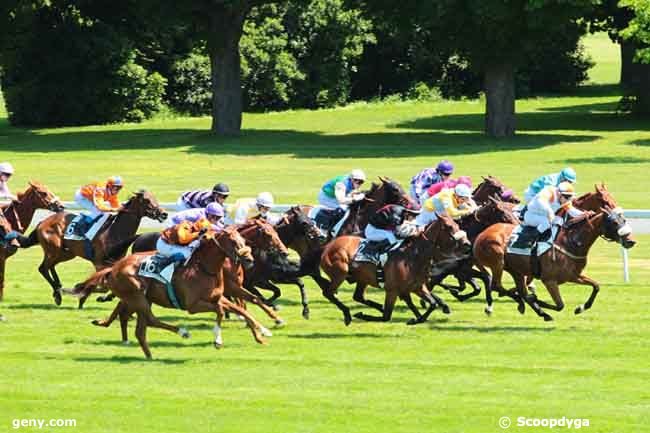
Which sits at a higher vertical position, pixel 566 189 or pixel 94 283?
pixel 566 189

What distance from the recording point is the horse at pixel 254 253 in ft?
53.4

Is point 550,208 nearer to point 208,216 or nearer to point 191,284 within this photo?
point 208,216

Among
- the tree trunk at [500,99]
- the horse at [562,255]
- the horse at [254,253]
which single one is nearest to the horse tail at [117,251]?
the horse at [254,253]

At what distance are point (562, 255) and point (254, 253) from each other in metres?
3.76

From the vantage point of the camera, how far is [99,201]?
754 inches

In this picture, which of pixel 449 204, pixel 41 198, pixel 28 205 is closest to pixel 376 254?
pixel 449 204

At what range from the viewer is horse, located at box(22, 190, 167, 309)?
18.4 m

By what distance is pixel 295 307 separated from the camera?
61.5 ft

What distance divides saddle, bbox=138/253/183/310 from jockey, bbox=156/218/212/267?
0.20 feet

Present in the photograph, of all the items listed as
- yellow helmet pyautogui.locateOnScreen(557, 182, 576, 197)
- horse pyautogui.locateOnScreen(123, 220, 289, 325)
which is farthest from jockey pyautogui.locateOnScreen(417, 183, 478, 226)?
horse pyautogui.locateOnScreen(123, 220, 289, 325)

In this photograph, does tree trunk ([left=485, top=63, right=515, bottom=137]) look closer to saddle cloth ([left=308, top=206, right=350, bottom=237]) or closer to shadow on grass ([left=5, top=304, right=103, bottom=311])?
saddle cloth ([left=308, top=206, right=350, bottom=237])

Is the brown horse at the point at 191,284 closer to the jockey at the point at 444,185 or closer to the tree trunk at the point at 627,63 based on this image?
the jockey at the point at 444,185

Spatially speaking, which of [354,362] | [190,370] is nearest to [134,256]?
[190,370]

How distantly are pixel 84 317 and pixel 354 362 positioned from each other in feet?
15.5
